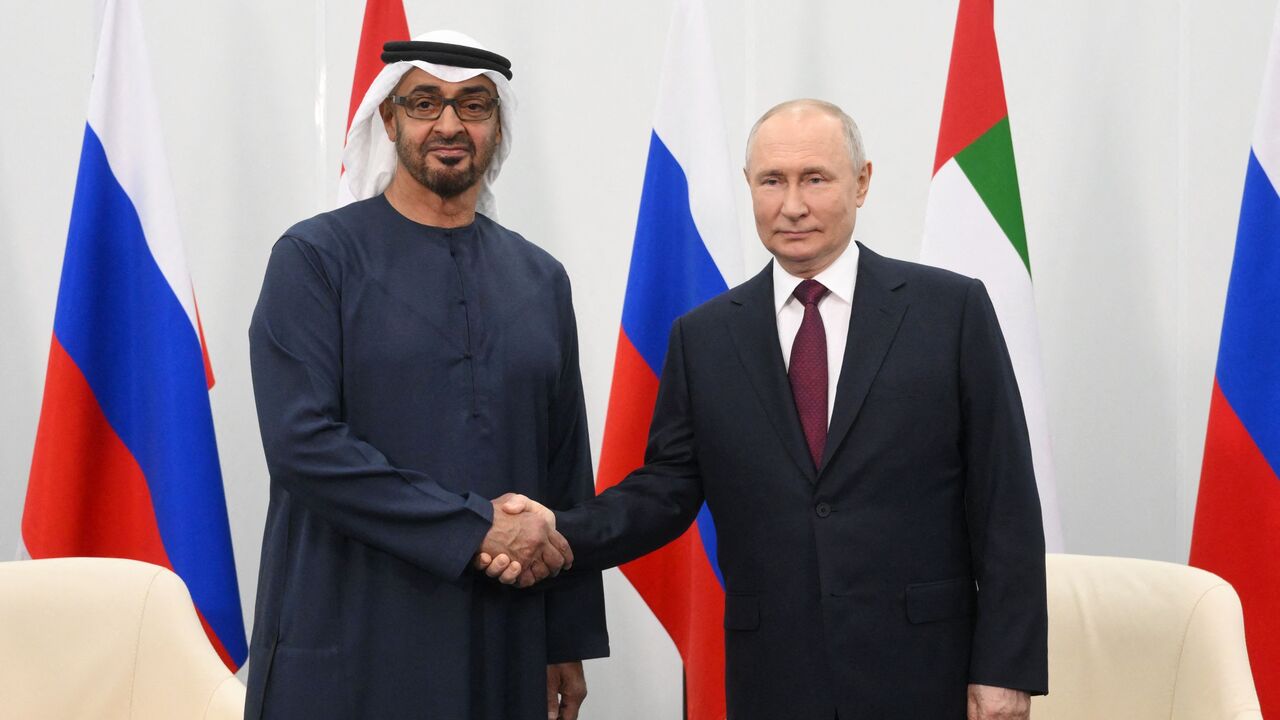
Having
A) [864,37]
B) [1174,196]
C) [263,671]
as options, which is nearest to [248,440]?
[263,671]

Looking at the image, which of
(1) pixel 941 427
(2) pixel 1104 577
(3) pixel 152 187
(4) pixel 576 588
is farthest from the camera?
(3) pixel 152 187

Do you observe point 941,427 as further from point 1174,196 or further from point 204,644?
point 1174,196

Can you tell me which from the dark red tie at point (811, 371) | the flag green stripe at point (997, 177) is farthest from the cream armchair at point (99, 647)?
the flag green stripe at point (997, 177)

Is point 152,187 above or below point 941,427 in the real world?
above

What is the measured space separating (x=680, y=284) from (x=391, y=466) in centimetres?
142

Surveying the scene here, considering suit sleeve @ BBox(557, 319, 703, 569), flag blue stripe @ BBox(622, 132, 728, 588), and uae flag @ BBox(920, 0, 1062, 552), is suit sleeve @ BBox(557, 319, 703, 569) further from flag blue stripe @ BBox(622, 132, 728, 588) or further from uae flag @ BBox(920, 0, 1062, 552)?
uae flag @ BBox(920, 0, 1062, 552)

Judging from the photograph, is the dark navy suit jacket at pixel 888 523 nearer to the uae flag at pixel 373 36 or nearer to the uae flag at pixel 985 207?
the uae flag at pixel 985 207

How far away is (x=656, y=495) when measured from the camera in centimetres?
243

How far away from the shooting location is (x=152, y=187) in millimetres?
3297

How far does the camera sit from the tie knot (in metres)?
2.25

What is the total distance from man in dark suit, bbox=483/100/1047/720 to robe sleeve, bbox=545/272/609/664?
0.25 m

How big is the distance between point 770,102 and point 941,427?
2.02 m

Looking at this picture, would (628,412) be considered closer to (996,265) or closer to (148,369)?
(996,265)

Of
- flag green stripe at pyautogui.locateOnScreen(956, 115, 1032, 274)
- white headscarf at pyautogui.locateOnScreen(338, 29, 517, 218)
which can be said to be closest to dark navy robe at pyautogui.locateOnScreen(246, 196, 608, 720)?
white headscarf at pyautogui.locateOnScreen(338, 29, 517, 218)
